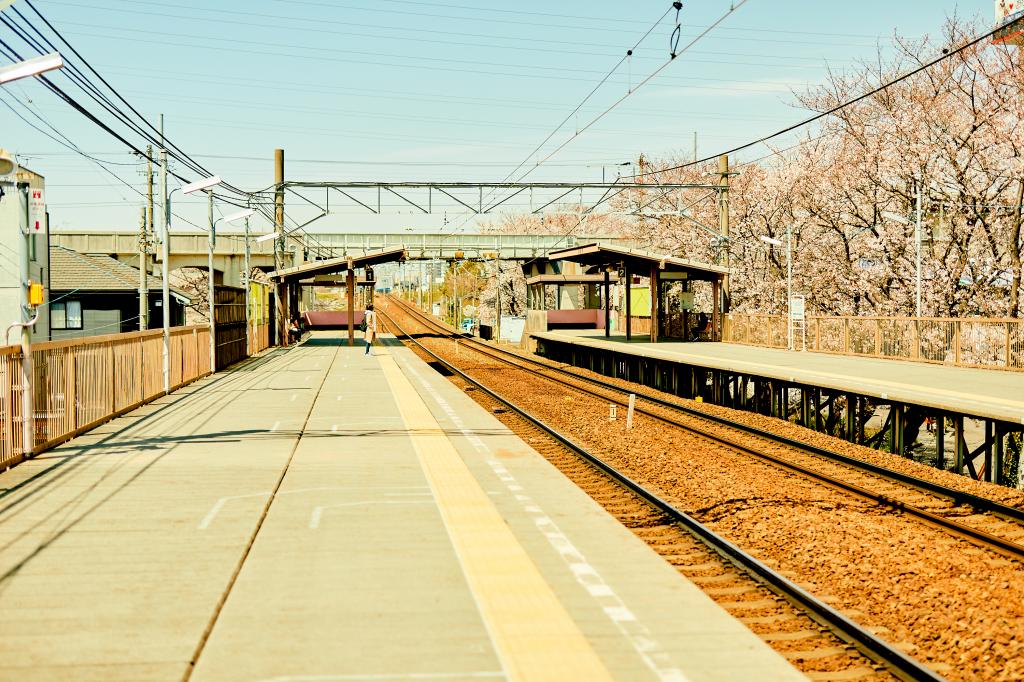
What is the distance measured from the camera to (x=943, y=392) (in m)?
18.3

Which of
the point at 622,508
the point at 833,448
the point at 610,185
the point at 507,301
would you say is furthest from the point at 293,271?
the point at 507,301

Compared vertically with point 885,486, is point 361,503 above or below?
above

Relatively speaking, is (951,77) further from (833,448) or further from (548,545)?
(548,545)

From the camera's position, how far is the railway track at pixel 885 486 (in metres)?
11.0

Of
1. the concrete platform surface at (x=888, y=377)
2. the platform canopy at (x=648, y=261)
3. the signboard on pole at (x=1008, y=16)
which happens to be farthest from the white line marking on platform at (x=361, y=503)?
the platform canopy at (x=648, y=261)

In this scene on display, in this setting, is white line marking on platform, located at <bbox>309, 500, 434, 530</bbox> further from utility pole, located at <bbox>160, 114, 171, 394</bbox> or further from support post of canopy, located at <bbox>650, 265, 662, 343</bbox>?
support post of canopy, located at <bbox>650, 265, 662, 343</bbox>

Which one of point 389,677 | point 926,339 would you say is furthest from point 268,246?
point 389,677

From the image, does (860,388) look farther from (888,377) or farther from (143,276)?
(143,276)

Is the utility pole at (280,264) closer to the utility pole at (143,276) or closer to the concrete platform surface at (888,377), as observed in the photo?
the utility pole at (143,276)

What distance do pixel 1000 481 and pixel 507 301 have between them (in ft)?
292

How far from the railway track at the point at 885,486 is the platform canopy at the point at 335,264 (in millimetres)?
29828

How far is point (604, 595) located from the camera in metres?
7.23

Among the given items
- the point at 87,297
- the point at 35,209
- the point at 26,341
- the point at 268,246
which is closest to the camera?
the point at 26,341

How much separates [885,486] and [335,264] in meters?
40.0
